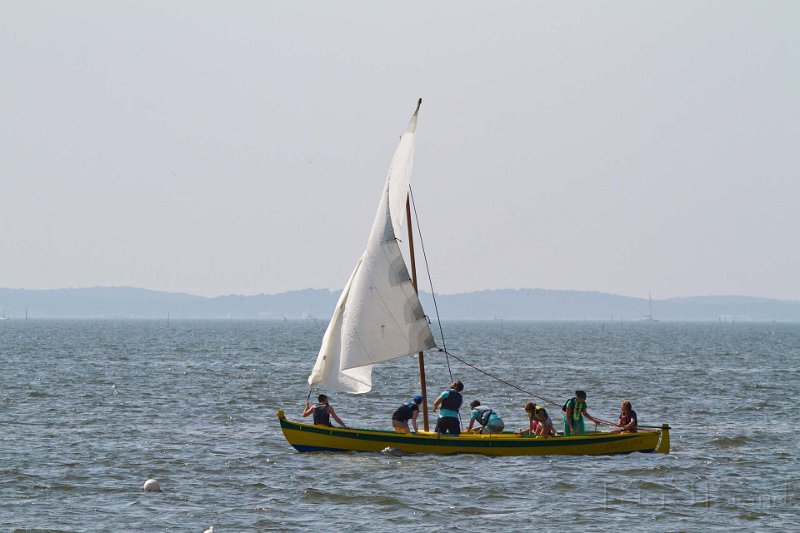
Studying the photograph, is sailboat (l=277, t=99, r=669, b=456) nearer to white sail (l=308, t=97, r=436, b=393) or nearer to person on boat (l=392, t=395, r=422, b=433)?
white sail (l=308, t=97, r=436, b=393)

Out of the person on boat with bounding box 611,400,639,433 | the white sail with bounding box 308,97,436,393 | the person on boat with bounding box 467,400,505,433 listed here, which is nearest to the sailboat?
the white sail with bounding box 308,97,436,393

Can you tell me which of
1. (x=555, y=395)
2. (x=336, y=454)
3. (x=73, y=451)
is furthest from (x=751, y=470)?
(x=555, y=395)

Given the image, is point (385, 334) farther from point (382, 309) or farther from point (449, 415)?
point (449, 415)

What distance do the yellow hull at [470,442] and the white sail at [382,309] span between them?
54.8 inches

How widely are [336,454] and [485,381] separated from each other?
38.3m

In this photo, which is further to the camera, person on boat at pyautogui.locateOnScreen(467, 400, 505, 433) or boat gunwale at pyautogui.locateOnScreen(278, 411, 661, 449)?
person on boat at pyautogui.locateOnScreen(467, 400, 505, 433)

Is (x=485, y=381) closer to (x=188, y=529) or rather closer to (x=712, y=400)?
(x=712, y=400)

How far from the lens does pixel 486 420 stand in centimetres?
3359

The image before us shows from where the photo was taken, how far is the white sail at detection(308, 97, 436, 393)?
32688 millimetres

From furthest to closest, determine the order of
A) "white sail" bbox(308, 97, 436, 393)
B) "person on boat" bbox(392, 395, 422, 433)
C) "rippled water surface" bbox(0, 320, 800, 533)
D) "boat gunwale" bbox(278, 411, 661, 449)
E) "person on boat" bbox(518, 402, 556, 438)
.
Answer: "person on boat" bbox(392, 395, 422, 433), "white sail" bbox(308, 97, 436, 393), "person on boat" bbox(518, 402, 556, 438), "boat gunwale" bbox(278, 411, 661, 449), "rippled water surface" bbox(0, 320, 800, 533)

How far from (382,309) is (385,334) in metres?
0.69

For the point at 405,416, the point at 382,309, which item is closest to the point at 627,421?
the point at 405,416

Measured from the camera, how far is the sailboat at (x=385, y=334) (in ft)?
107

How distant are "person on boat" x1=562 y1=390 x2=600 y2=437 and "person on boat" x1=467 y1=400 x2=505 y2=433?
1816 mm
